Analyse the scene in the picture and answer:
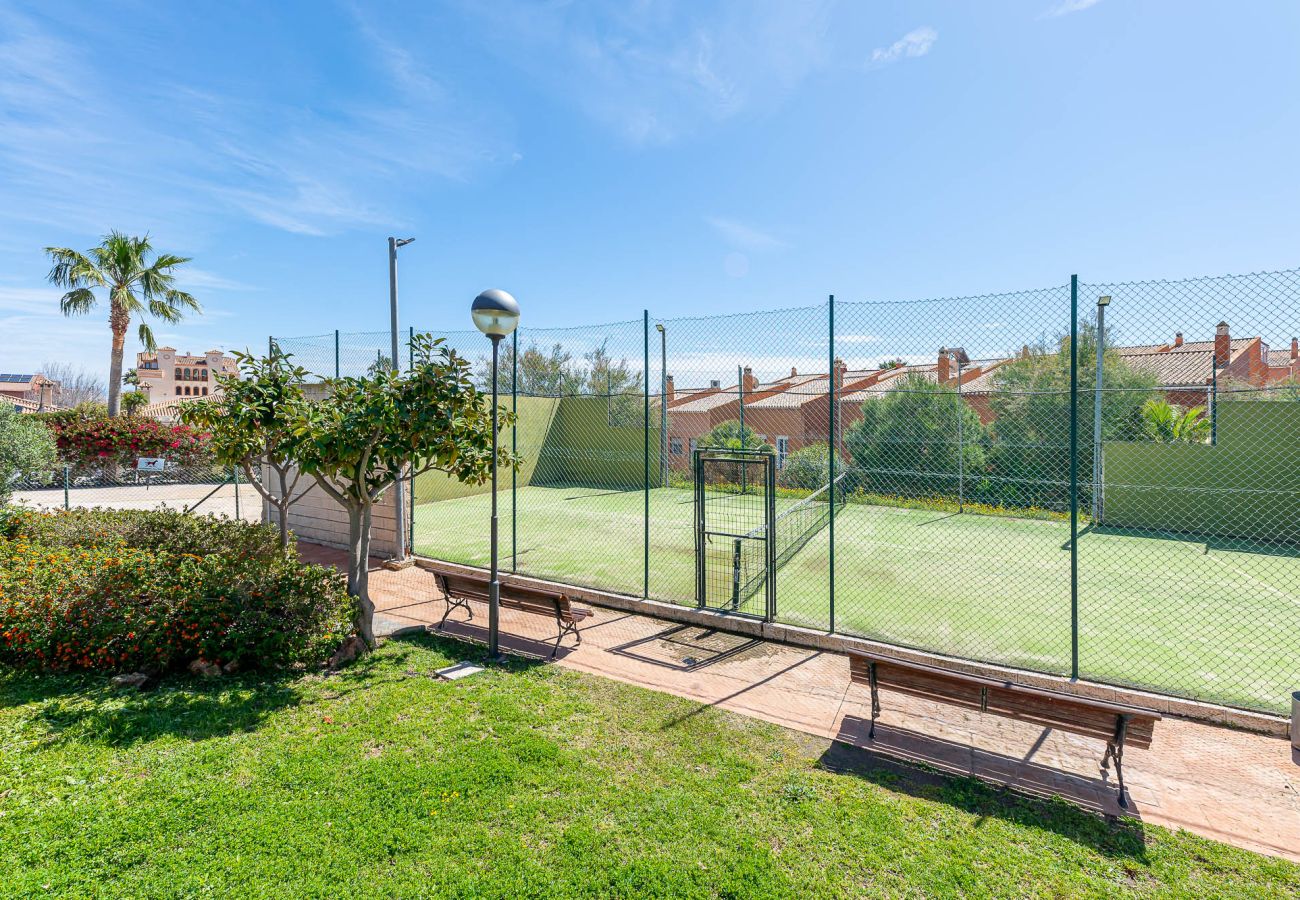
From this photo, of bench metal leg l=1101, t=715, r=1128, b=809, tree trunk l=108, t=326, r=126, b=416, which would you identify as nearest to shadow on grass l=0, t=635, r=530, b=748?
bench metal leg l=1101, t=715, r=1128, b=809

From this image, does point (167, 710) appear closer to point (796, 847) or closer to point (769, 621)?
point (796, 847)

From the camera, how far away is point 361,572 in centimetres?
594

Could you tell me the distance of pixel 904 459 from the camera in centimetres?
1393

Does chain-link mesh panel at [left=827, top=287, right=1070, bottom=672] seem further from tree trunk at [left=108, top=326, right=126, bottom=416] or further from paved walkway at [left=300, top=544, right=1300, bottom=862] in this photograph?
tree trunk at [left=108, top=326, right=126, bottom=416]

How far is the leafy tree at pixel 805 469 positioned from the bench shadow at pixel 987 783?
9976 millimetres

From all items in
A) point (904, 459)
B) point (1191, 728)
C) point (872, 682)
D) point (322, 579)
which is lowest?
point (1191, 728)

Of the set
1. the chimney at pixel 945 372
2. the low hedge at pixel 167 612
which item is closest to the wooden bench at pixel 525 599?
the low hedge at pixel 167 612

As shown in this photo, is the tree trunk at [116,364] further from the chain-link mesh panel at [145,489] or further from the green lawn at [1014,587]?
the green lawn at [1014,587]

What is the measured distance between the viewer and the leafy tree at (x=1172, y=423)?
12357mm

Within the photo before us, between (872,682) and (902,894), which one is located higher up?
(872,682)

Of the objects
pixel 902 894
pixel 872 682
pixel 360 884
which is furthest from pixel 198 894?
pixel 872 682

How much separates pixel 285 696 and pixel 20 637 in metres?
2.46

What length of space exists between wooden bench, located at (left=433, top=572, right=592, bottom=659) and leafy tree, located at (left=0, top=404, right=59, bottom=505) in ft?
35.1

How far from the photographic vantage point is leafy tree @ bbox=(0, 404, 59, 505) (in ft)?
39.2
